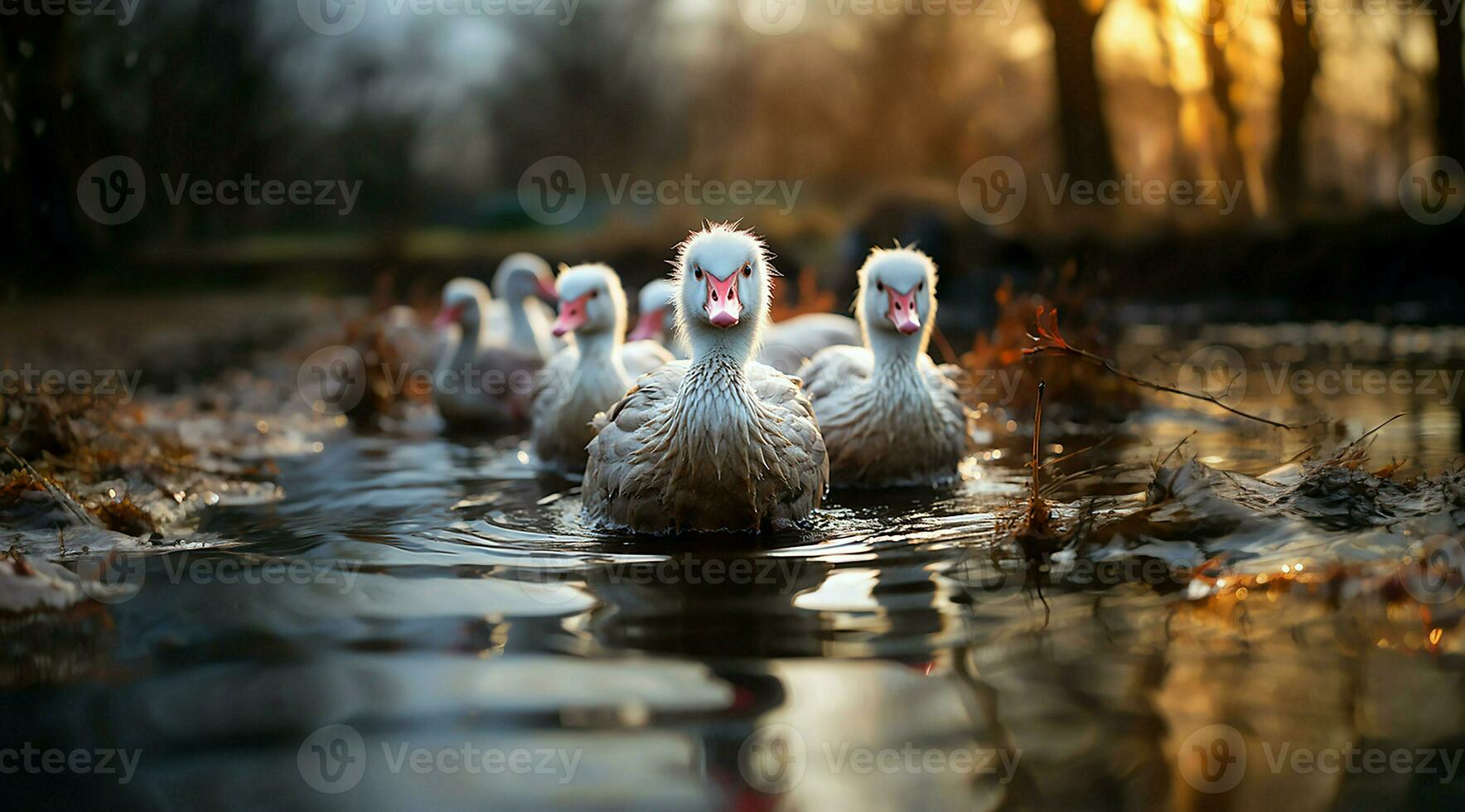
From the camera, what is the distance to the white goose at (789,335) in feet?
26.1

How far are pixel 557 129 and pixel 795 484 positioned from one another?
1535 cm

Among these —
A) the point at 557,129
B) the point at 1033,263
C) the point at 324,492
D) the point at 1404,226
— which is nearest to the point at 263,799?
Answer: the point at 324,492

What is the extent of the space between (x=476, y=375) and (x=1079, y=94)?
29.6ft

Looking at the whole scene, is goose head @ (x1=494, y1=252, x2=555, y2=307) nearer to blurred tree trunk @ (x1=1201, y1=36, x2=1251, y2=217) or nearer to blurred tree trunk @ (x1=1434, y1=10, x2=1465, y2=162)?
blurred tree trunk @ (x1=1201, y1=36, x2=1251, y2=217)

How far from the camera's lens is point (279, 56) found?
56.1ft

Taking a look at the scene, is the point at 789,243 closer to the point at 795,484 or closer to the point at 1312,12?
the point at 1312,12

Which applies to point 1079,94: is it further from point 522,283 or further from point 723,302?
point 723,302

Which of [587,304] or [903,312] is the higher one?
[587,304]

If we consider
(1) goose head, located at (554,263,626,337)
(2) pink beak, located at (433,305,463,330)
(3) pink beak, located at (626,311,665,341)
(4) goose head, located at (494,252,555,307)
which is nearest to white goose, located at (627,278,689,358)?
(3) pink beak, located at (626,311,665,341)

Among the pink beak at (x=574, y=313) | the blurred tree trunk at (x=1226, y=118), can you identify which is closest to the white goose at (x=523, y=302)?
the pink beak at (x=574, y=313)

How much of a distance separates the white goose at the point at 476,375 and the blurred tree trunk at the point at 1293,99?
10.2m

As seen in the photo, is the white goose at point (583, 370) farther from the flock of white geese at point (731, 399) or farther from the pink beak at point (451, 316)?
the pink beak at point (451, 316)

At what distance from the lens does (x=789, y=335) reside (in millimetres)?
8211

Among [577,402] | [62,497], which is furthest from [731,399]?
[62,497]
